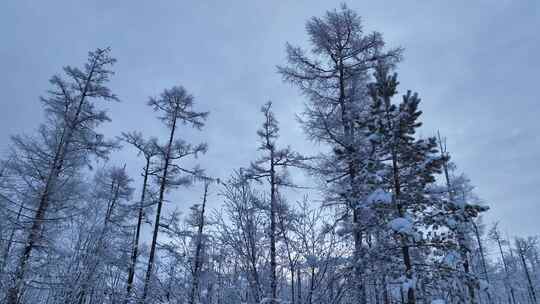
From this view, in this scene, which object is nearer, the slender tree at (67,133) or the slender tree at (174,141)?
the slender tree at (67,133)

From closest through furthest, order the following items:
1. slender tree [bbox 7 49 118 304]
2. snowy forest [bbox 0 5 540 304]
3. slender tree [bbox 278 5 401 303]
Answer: snowy forest [bbox 0 5 540 304] → slender tree [bbox 278 5 401 303] → slender tree [bbox 7 49 118 304]

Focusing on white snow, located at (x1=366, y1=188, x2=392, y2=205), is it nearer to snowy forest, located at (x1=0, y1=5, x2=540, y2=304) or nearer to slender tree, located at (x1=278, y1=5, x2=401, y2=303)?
snowy forest, located at (x1=0, y1=5, x2=540, y2=304)

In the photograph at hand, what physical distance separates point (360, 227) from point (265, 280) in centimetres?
251

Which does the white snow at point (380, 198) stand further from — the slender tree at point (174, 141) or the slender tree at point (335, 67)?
the slender tree at point (174, 141)

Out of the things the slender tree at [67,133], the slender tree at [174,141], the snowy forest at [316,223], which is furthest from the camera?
the slender tree at [174,141]

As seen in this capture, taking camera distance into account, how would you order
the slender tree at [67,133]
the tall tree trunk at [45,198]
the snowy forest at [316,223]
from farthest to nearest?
1. the slender tree at [67,133]
2. the tall tree trunk at [45,198]
3. the snowy forest at [316,223]

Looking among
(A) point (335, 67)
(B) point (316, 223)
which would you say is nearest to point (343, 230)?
(B) point (316, 223)

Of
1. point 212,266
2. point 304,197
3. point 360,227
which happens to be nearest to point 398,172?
point 360,227

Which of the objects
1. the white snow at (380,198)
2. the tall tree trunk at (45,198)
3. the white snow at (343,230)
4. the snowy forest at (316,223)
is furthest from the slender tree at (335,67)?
the tall tree trunk at (45,198)

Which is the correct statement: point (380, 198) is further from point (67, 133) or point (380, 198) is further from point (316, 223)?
point (67, 133)

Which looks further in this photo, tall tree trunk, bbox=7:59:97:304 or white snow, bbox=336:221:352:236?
tall tree trunk, bbox=7:59:97:304

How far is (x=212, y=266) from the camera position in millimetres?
6602

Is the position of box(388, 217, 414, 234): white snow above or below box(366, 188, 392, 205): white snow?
below

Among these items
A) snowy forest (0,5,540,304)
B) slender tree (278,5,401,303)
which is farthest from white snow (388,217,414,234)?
slender tree (278,5,401,303)
